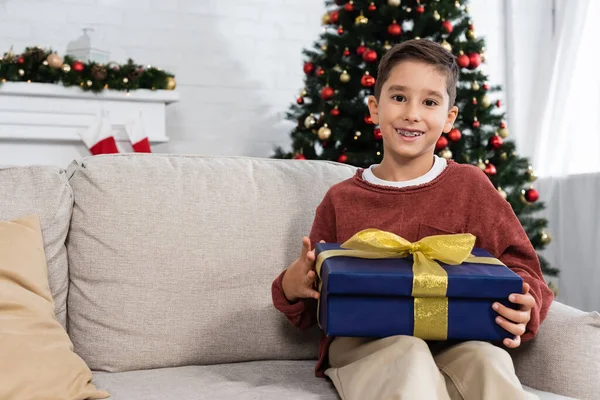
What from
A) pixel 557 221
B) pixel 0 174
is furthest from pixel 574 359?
pixel 557 221

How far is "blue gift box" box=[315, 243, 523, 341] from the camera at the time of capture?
3.99 feet

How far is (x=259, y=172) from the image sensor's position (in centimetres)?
174

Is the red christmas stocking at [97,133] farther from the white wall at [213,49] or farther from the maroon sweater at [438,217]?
the maroon sweater at [438,217]

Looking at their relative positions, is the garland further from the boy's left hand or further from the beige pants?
the boy's left hand

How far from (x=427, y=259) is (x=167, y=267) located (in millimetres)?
603

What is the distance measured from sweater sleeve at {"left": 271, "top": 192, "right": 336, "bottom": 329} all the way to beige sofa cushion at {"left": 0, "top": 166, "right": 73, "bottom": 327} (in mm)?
467

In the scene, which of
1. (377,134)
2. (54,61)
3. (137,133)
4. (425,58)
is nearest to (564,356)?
(425,58)

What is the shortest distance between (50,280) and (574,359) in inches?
42.4

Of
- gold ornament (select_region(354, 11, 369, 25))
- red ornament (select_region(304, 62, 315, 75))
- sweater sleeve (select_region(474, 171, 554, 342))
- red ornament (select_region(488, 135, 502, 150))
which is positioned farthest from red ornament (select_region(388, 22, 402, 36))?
sweater sleeve (select_region(474, 171, 554, 342))

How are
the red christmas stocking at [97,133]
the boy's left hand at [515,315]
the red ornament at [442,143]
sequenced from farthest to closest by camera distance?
1. the red christmas stocking at [97,133]
2. the red ornament at [442,143]
3. the boy's left hand at [515,315]

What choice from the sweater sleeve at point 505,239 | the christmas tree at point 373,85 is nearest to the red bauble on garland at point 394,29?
the christmas tree at point 373,85

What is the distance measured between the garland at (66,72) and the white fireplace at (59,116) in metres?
0.04

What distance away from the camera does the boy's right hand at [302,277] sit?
1.40 meters

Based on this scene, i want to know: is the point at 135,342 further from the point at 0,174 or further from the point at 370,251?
the point at 370,251
